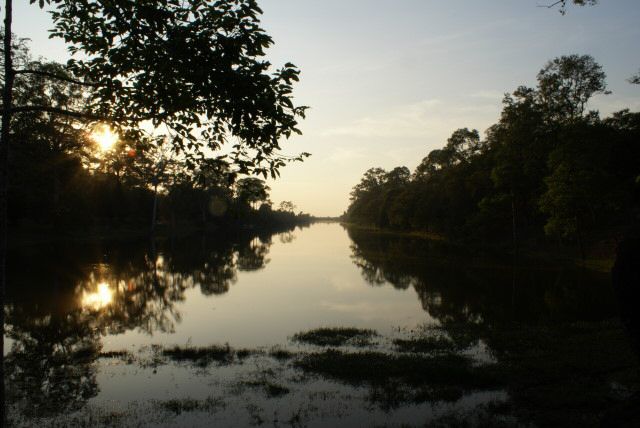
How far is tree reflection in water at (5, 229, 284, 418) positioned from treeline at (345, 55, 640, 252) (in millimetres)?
30773

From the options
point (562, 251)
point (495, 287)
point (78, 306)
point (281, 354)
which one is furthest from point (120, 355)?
point (562, 251)

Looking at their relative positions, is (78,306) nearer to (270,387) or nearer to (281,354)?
(281,354)

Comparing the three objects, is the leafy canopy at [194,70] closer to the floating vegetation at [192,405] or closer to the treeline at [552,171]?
the floating vegetation at [192,405]

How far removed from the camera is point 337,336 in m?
20.2

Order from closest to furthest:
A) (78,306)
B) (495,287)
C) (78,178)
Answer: (78,306) → (495,287) → (78,178)

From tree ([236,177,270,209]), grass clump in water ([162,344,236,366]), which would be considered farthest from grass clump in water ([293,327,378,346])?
tree ([236,177,270,209])

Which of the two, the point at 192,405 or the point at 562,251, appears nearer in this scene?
the point at 192,405

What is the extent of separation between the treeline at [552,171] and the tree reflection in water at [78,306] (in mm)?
30773

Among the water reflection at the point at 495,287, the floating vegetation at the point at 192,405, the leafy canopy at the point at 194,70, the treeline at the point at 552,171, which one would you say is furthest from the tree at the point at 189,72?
the treeline at the point at 552,171

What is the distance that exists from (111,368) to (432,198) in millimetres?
74735

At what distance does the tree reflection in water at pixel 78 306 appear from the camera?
45.3 ft

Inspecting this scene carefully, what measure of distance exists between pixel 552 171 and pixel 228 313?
40537 millimetres

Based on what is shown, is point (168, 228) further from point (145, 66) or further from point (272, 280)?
point (145, 66)

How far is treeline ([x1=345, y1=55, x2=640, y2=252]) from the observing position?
4253 cm
